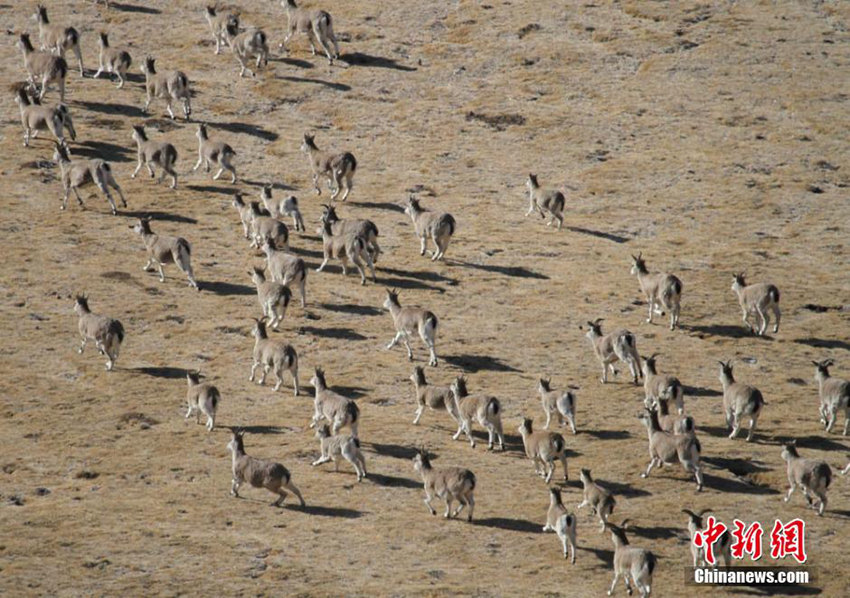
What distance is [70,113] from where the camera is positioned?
4975cm

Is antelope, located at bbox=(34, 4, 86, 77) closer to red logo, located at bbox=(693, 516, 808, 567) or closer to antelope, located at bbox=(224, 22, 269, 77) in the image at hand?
antelope, located at bbox=(224, 22, 269, 77)

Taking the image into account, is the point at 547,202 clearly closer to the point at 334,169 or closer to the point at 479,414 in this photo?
the point at 334,169

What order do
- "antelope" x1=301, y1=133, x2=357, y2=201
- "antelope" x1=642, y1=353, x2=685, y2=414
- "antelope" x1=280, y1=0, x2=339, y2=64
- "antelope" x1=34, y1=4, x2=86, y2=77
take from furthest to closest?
"antelope" x1=280, y1=0, x2=339, y2=64 < "antelope" x1=34, y1=4, x2=86, y2=77 < "antelope" x1=301, y1=133, x2=357, y2=201 < "antelope" x1=642, y1=353, x2=685, y2=414

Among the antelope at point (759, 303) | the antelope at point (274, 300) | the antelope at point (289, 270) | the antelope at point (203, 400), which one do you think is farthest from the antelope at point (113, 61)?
the antelope at point (759, 303)

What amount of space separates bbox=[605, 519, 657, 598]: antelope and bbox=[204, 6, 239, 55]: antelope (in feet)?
123

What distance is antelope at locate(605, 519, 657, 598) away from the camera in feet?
76.7

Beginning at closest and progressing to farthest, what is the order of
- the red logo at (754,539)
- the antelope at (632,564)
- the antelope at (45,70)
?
the antelope at (632,564), the red logo at (754,539), the antelope at (45,70)

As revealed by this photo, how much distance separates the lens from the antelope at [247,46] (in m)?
54.9

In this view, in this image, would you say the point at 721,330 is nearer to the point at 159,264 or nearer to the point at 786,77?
the point at 159,264

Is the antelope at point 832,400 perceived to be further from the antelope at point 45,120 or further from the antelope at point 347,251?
the antelope at point 45,120

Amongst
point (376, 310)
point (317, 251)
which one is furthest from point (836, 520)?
point (317, 251)

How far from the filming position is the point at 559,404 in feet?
100.0

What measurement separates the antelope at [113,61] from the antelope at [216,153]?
8.03 meters

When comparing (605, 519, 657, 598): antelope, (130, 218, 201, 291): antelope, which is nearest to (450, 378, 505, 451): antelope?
(605, 519, 657, 598): antelope
